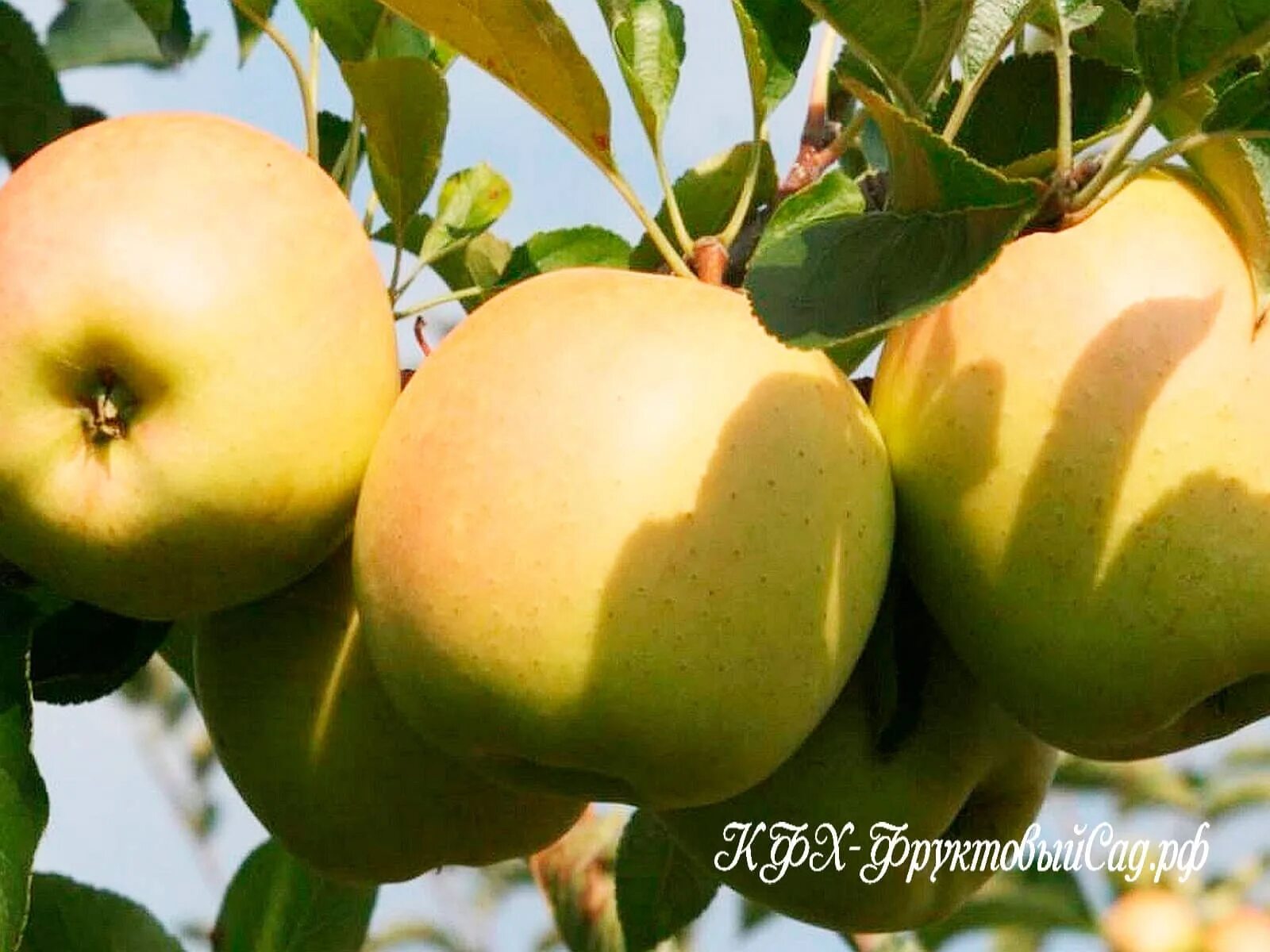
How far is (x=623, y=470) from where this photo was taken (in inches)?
41.5

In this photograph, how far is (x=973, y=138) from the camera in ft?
4.37

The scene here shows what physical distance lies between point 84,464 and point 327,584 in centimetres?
25

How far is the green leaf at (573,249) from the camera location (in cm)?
156

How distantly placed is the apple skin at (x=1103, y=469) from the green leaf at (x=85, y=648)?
62cm

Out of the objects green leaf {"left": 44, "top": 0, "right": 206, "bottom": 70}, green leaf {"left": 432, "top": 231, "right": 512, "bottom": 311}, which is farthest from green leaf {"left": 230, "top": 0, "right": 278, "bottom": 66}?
green leaf {"left": 432, "top": 231, "right": 512, "bottom": 311}

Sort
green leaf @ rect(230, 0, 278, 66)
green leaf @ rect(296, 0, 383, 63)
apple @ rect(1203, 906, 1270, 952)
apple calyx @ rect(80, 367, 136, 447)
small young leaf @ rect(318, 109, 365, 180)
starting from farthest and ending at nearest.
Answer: apple @ rect(1203, 906, 1270, 952) < green leaf @ rect(230, 0, 278, 66) < small young leaf @ rect(318, 109, 365, 180) < green leaf @ rect(296, 0, 383, 63) < apple calyx @ rect(80, 367, 136, 447)

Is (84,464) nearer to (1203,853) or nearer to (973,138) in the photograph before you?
(973,138)

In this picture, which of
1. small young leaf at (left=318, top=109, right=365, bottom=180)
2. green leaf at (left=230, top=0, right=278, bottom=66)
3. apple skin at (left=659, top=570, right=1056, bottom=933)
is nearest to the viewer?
apple skin at (left=659, top=570, right=1056, bottom=933)

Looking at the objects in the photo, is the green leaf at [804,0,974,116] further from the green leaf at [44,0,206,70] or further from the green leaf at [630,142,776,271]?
the green leaf at [44,0,206,70]

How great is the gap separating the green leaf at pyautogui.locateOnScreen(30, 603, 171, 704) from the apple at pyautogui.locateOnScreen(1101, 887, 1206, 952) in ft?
4.04

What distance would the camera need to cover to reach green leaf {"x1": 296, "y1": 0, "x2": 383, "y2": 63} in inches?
55.4

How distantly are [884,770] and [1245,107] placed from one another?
1.62ft

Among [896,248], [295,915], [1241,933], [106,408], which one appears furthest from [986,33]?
[1241,933]

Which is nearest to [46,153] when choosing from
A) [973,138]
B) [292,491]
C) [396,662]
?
[292,491]
